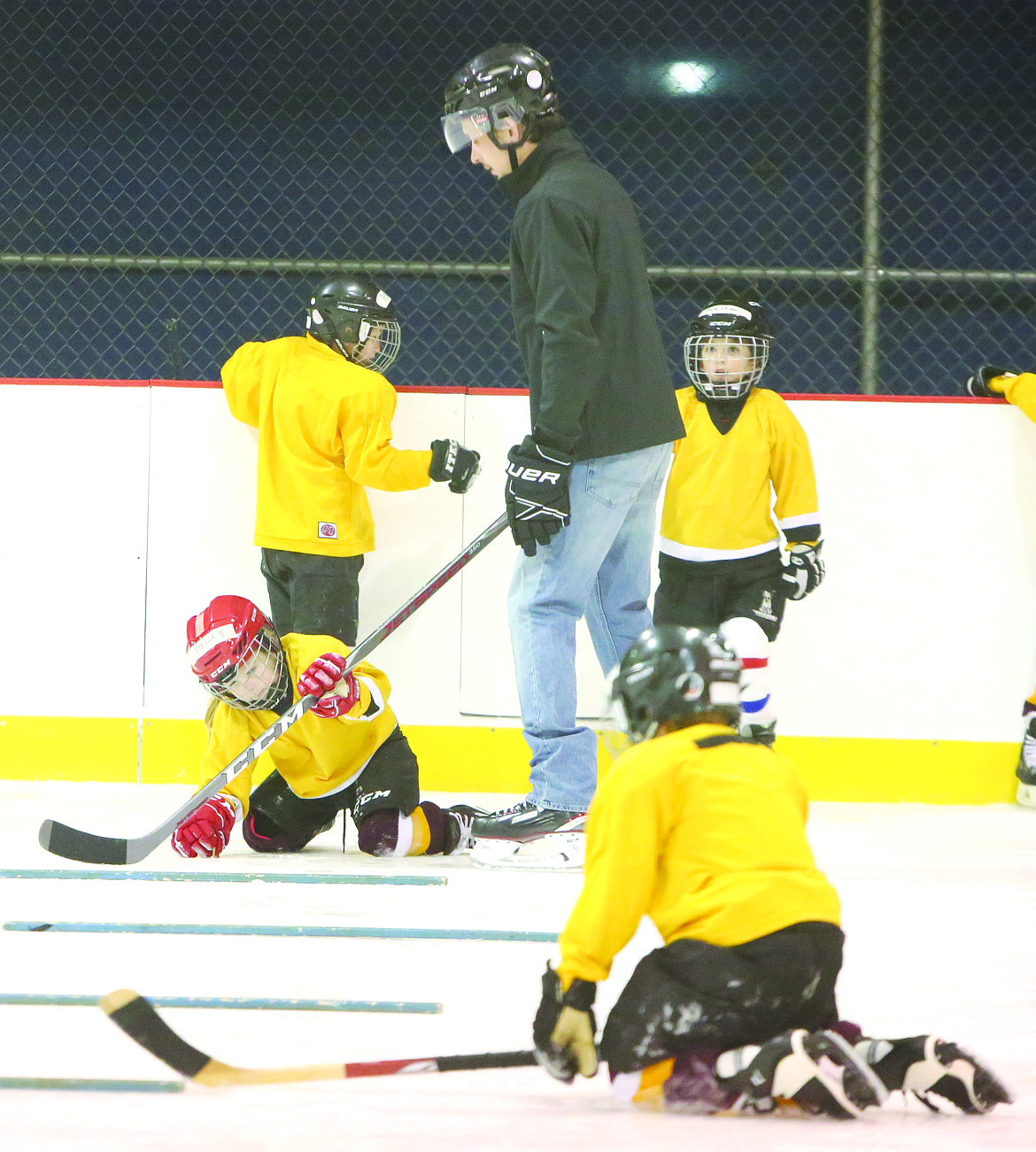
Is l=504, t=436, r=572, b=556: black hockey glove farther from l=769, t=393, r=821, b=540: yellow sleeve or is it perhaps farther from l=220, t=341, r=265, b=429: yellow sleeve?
l=220, t=341, r=265, b=429: yellow sleeve

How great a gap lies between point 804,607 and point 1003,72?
3.29 meters

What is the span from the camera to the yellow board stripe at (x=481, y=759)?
388cm

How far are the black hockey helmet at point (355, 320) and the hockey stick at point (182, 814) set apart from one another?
1039 millimetres

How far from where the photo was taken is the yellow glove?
1.41m

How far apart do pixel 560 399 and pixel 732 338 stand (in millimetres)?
1088

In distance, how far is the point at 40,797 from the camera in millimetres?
3691

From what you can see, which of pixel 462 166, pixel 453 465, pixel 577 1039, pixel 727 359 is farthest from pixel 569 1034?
pixel 462 166

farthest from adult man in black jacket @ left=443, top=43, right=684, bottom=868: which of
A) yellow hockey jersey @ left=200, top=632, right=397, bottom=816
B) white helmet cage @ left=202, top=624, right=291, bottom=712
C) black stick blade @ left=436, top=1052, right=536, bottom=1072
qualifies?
black stick blade @ left=436, top=1052, right=536, bottom=1072

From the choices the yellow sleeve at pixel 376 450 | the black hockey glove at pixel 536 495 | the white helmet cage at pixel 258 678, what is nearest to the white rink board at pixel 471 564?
the yellow sleeve at pixel 376 450

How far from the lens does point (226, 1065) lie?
4.81ft

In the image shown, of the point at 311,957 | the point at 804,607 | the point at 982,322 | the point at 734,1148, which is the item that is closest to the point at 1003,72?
the point at 982,322

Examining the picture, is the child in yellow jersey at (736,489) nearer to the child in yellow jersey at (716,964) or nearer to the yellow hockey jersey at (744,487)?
the yellow hockey jersey at (744,487)

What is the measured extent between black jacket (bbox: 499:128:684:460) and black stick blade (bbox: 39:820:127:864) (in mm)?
1101

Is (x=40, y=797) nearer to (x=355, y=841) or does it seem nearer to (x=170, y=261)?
(x=355, y=841)
